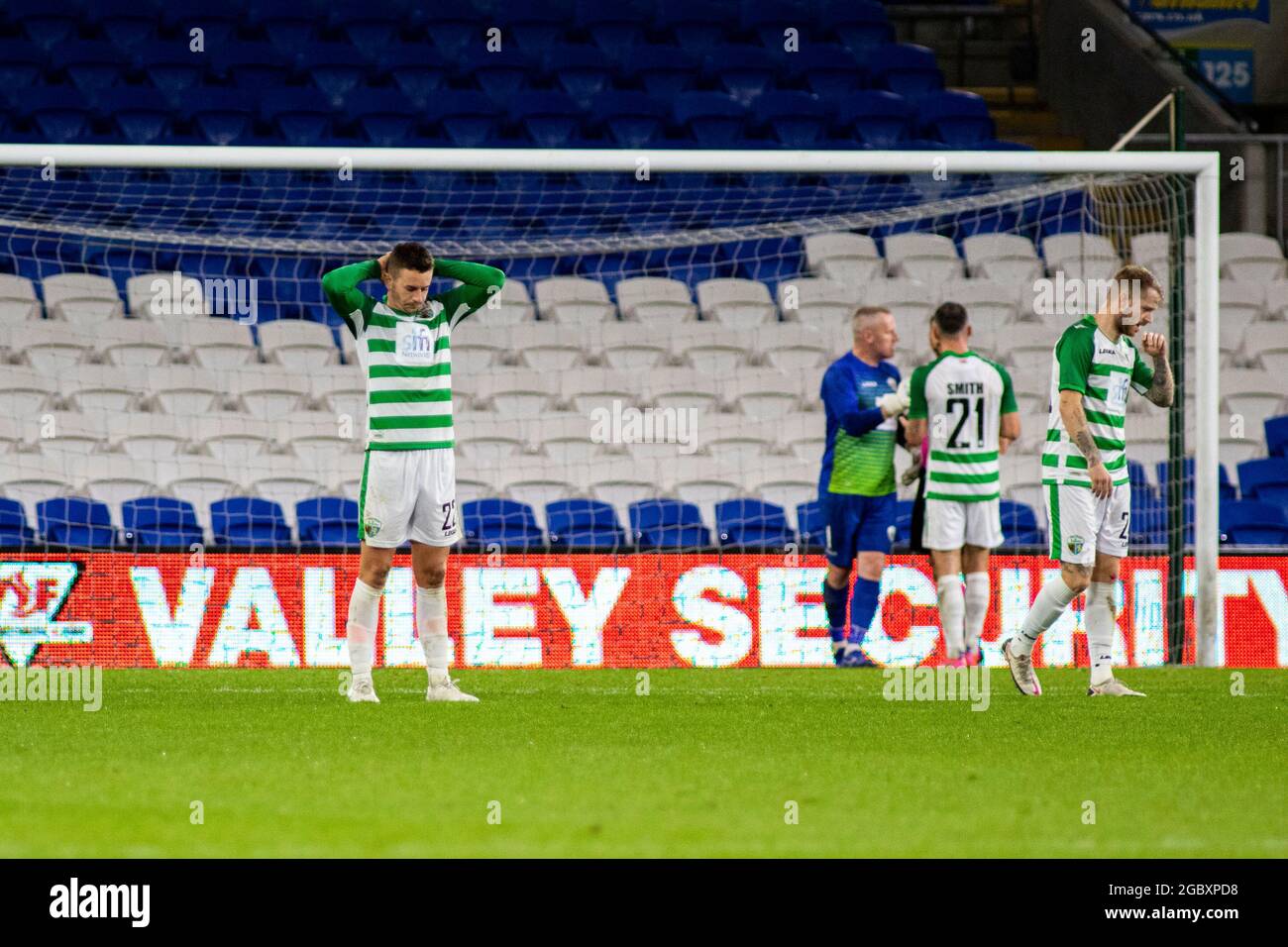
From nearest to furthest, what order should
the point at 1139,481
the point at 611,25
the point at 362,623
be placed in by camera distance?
the point at 362,623 → the point at 1139,481 → the point at 611,25

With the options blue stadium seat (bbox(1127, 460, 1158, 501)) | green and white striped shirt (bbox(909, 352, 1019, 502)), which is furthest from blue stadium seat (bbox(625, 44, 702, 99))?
green and white striped shirt (bbox(909, 352, 1019, 502))

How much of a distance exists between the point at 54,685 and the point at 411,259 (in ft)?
9.40

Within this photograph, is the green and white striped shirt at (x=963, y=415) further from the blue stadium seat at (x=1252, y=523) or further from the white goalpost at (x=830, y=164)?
the blue stadium seat at (x=1252, y=523)

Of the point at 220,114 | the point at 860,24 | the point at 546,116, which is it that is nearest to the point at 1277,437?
the point at 860,24

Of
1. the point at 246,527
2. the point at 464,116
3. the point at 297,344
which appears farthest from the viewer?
the point at 464,116

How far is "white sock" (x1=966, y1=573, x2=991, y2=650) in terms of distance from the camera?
9312 mm

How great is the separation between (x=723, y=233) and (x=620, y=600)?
308 cm

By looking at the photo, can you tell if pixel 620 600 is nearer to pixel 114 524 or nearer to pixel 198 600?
pixel 198 600

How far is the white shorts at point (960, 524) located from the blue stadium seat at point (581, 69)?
7331mm

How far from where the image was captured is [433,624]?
7402 millimetres

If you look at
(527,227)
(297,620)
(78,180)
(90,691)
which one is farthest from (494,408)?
(90,691)

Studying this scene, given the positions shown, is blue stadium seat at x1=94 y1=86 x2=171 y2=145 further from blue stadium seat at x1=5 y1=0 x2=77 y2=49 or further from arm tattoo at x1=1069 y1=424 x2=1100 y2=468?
arm tattoo at x1=1069 y1=424 x2=1100 y2=468

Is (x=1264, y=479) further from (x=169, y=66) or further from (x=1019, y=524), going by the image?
(x=169, y=66)
